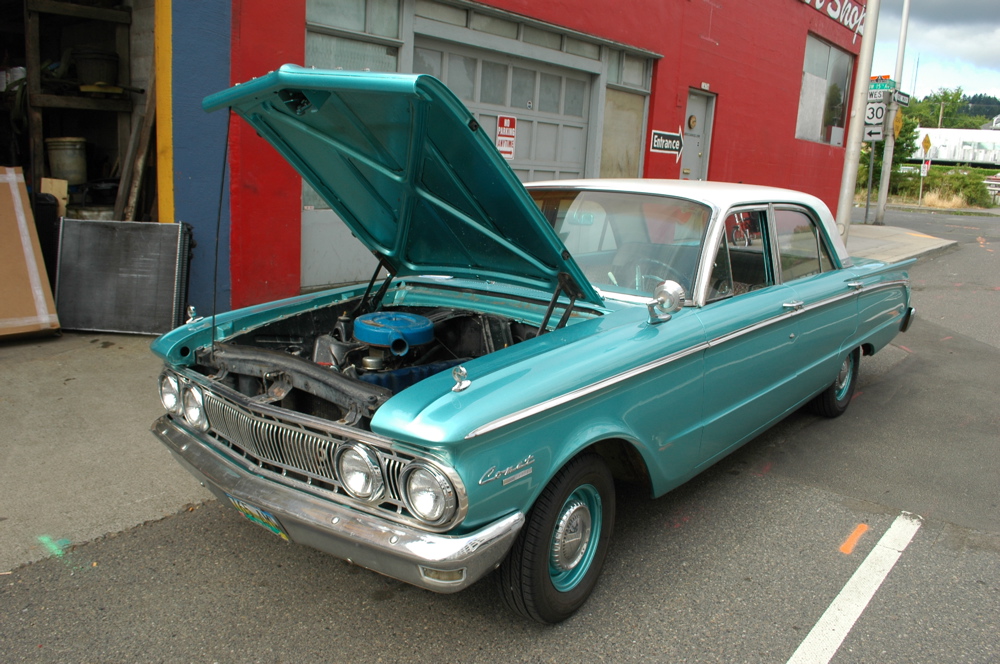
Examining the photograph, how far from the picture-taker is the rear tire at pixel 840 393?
5129 millimetres

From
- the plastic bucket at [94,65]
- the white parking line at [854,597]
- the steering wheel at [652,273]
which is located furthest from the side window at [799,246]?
the plastic bucket at [94,65]

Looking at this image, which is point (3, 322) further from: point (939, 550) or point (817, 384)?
point (939, 550)

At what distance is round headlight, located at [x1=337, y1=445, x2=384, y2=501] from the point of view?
2.43 m

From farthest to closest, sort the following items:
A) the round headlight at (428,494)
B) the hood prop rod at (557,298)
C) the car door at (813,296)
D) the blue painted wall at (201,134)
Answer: the blue painted wall at (201,134) → the car door at (813,296) → the hood prop rod at (557,298) → the round headlight at (428,494)

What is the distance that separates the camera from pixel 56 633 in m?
2.74

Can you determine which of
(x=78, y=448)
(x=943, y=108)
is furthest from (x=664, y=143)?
(x=943, y=108)

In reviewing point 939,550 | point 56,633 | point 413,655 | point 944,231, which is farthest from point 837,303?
point 944,231

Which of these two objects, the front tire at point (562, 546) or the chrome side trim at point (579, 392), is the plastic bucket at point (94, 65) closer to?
the chrome side trim at point (579, 392)

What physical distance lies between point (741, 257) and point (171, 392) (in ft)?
8.87

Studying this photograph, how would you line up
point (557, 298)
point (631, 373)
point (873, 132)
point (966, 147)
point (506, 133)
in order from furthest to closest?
point (966, 147), point (873, 132), point (506, 133), point (557, 298), point (631, 373)

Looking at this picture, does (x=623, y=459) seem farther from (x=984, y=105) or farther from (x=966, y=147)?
(x=984, y=105)

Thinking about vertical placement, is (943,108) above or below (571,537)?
above

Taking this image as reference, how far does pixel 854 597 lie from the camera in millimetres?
3113

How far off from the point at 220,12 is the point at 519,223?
431 cm
